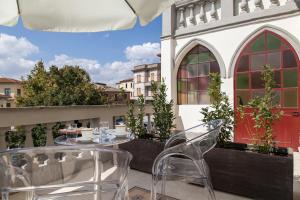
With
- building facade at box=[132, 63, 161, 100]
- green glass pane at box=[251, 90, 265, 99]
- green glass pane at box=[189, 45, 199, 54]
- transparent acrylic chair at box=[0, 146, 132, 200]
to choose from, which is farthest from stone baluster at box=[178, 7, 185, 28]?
building facade at box=[132, 63, 161, 100]

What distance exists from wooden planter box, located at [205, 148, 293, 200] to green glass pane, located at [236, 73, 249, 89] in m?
3.44

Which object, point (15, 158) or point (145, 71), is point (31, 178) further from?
point (145, 71)

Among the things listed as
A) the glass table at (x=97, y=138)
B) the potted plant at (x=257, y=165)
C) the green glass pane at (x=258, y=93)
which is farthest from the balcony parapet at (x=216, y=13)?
the glass table at (x=97, y=138)

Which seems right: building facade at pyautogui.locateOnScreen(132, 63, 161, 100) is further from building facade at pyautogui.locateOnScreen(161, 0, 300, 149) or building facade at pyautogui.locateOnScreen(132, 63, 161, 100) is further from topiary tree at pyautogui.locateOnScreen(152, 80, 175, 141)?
topiary tree at pyautogui.locateOnScreen(152, 80, 175, 141)

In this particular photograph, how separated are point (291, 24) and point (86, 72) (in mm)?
21937

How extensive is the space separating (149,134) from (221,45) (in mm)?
3461

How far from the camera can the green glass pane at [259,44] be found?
5422 millimetres

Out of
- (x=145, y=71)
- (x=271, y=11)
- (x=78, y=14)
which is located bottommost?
(x=78, y=14)

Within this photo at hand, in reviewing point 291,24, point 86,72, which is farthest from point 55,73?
point 291,24

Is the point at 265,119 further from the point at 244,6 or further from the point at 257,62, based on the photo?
the point at 244,6

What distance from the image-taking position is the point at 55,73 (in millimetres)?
22516

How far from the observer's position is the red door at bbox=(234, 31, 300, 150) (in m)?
5.02

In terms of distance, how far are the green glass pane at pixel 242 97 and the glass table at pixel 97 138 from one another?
13.3 ft

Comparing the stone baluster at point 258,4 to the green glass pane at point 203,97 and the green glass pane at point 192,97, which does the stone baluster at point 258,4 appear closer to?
the green glass pane at point 203,97
